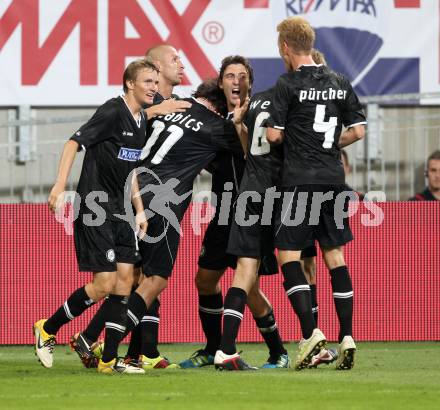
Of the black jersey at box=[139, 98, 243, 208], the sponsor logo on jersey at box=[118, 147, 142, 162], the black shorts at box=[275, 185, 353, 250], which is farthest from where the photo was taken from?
the black jersey at box=[139, 98, 243, 208]

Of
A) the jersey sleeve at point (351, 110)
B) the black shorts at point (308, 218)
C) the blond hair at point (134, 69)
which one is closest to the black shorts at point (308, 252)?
the black shorts at point (308, 218)

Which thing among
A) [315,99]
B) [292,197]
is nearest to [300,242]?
[292,197]

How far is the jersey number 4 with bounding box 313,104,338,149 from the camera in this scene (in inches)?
326

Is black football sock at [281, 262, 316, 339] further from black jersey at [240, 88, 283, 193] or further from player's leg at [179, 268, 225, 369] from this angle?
player's leg at [179, 268, 225, 369]

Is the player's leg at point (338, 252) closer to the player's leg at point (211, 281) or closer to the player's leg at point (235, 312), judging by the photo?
the player's leg at point (235, 312)

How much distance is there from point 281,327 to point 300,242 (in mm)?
3215

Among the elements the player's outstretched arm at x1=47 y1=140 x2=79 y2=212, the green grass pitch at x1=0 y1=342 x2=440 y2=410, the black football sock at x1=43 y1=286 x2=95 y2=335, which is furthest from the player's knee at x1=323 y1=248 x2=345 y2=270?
the player's outstretched arm at x1=47 y1=140 x2=79 y2=212

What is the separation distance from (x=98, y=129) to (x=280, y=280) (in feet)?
12.1

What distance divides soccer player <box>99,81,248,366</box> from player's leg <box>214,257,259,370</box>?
0.53 metres

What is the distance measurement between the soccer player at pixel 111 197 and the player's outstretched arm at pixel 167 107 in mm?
401

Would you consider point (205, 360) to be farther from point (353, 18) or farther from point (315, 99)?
point (353, 18)

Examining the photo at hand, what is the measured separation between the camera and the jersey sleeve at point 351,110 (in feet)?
27.4

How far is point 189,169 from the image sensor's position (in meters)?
9.00

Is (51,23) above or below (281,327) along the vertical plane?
above
